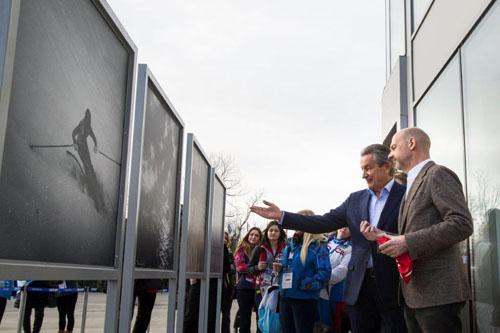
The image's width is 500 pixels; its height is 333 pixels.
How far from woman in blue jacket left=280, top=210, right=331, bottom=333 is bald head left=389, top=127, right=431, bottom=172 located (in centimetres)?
323

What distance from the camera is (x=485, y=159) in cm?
520

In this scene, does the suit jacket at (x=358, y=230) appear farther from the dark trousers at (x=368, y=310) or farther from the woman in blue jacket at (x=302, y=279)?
the woman in blue jacket at (x=302, y=279)

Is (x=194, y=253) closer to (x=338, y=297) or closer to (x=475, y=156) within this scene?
(x=475, y=156)

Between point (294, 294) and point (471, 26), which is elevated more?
point (471, 26)

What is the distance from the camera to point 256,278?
9.04 metres

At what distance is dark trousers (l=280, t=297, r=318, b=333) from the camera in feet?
22.3

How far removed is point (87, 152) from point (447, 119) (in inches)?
204

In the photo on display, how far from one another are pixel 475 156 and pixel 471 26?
120cm

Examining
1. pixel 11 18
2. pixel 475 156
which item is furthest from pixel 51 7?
pixel 475 156

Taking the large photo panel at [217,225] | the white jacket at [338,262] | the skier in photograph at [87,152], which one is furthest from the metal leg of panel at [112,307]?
the white jacket at [338,262]

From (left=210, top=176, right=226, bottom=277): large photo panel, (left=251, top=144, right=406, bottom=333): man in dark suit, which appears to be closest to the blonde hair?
(left=210, top=176, right=226, bottom=277): large photo panel

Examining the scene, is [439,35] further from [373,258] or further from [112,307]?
[112,307]

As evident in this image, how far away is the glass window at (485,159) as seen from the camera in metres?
4.87

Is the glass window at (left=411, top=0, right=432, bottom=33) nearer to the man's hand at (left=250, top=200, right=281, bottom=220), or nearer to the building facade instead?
the building facade
